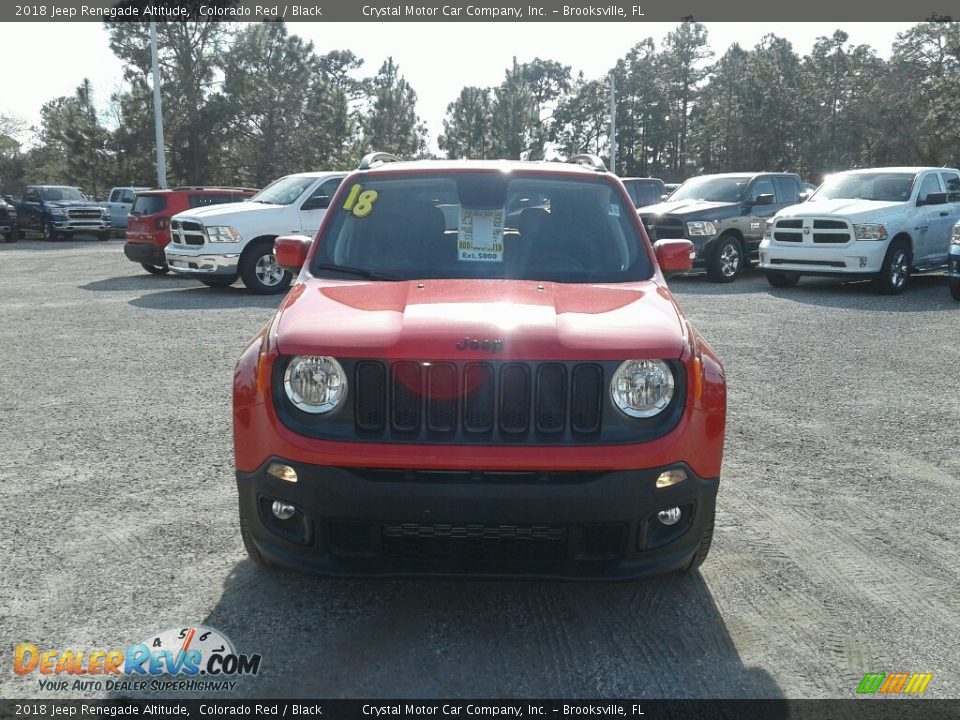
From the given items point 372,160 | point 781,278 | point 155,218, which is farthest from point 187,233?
point 372,160

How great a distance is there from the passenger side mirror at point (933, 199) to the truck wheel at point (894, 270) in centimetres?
90

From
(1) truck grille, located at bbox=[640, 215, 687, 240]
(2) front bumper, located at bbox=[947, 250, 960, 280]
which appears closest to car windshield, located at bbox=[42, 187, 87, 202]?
(1) truck grille, located at bbox=[640, 215, 687, 240]

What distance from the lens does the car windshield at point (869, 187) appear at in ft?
47.8

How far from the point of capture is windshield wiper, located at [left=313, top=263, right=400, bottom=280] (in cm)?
416

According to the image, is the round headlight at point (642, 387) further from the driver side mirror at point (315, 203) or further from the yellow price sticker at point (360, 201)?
the driver side mirror at point (315, 203)

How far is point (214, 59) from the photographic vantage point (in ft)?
157

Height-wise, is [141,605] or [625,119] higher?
[625,119]

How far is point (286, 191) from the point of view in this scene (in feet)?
49.3

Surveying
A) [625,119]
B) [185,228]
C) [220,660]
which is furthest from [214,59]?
[220,660]

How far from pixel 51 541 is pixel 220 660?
1.51m

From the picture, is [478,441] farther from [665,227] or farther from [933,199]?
[933,199]

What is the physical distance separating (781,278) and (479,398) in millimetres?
13267

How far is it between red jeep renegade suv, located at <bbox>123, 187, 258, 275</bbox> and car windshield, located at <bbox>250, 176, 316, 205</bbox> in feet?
Result: 7.75

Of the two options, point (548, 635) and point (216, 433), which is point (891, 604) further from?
point (216, 433)
